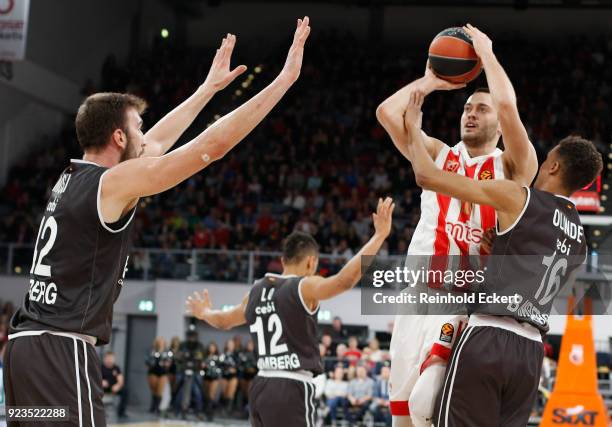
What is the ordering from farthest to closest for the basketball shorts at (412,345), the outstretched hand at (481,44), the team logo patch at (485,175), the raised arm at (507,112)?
the team logo patch at (485,175) → the basketball shorts at (412,345) → the outstretched hand at (481,44) → the raised arm at (507,112)

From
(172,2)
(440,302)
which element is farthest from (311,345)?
(172,2)

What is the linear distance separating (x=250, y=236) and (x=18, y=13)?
27.4ft

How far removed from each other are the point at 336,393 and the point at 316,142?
10.7m

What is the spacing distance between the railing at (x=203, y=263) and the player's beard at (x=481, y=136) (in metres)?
13.2

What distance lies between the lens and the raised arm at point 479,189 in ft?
15.8

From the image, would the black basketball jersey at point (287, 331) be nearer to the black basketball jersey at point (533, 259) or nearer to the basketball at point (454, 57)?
the black basketball jersey at point (533, 259)

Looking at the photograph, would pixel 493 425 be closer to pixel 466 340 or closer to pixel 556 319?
pixel 466 340

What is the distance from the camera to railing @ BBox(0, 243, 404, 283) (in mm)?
19984

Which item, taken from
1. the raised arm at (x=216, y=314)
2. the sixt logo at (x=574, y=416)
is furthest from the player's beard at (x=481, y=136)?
the sixt logo at (x=574, y=416)

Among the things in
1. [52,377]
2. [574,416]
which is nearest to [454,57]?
[52,377]

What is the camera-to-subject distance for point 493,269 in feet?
16.4

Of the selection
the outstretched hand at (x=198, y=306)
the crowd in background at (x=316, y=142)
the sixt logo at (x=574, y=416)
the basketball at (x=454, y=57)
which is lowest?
the sixt logo at (x=574, y=416)

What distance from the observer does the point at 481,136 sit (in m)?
5.75

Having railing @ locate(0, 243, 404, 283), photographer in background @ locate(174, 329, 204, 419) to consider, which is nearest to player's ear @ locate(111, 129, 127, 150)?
railing @ locate(0, 243, 404, 283)
